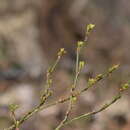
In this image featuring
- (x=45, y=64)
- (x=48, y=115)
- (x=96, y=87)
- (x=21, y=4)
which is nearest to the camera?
(x=48, y=115)

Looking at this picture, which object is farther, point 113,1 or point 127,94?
point 113,1

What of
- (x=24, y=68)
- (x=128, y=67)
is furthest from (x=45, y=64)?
(x=128, y=67)

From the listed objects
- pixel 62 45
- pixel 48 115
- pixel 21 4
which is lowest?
pixel 48 115

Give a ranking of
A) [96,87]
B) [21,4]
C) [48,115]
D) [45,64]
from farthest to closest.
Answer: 1. [21,4]
2. [45,64]
3. [96,87]
4. [48,115]

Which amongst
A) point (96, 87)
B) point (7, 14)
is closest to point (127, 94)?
point (96, 87)

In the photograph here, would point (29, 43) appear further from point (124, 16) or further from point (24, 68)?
point (124, 16)

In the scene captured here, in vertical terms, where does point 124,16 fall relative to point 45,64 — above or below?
above
